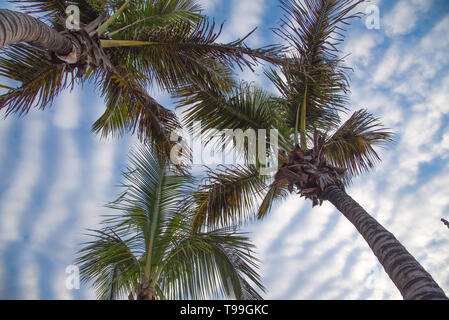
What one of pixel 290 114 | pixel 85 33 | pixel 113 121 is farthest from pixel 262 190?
pixel 85 33

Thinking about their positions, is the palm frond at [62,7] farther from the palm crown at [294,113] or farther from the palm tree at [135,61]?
the palm crown at [294,113]

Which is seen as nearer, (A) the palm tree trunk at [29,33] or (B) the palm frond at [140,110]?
(A) the palm tree trunk at [29,33]

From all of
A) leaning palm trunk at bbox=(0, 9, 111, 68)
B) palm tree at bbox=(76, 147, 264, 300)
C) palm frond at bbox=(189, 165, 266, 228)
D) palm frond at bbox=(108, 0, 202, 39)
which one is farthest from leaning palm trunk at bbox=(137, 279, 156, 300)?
palm frond at bbox=(108, 0, 202, 39)

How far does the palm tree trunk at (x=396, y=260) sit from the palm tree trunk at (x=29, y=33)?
4279 millimetres

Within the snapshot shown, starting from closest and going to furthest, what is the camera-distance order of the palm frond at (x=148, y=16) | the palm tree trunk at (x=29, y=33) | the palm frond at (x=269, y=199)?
the palm tree trunk at (x=29, y=33) → the palm frond at (x=148, y=16) → the palm frond at (x=269, y=199)

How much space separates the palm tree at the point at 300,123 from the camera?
450cm

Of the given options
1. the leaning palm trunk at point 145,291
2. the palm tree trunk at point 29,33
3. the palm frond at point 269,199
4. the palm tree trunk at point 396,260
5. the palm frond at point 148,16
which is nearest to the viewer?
the palm tree trunk at point 396,260

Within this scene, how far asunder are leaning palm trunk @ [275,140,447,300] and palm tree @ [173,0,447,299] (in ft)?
0.06

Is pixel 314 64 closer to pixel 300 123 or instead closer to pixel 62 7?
pixel 300 123

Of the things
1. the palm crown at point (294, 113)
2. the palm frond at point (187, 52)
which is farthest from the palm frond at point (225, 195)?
the palm frond at point (187, 52)

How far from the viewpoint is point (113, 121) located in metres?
5.70

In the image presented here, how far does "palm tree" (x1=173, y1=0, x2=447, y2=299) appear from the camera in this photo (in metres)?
4.50
